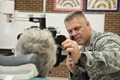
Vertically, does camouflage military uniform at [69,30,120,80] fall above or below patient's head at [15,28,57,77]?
below

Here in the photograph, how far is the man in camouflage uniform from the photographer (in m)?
1.26

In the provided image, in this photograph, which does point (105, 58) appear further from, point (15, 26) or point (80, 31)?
point (15, 26)

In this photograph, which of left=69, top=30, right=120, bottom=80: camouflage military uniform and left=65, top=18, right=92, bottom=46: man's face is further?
left=65, top=18, right=92, bottom=46: man's face

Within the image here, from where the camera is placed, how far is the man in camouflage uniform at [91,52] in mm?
1264

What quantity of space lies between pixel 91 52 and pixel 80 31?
0.62m

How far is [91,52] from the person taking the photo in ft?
4.38

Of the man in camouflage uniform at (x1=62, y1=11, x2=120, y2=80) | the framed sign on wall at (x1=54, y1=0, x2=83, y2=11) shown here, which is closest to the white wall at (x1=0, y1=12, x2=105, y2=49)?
the framed sign on wall at (x1=54, y1=0, x2=83, y2=11)

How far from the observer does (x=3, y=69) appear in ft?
2.90

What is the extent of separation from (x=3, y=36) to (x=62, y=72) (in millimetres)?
1905

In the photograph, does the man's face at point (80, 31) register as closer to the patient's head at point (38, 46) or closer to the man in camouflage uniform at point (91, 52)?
the man in camouflage uniform at point (91, 52)

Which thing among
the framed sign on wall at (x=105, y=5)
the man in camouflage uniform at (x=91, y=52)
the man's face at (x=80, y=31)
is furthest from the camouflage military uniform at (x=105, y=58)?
the framed sign on wall at (x=105, y=5)

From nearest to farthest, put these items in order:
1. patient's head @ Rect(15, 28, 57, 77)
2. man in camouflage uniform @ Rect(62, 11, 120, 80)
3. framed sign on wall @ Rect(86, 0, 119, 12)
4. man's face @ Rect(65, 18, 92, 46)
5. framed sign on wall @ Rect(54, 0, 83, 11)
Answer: patient's head @ Rect(15, 28, 57, 77), man in camouflage uniform @ Rect(62, 11, 120, 80), man's face @ Rect(65, 18, 92, 46), framed sign on wall @ Rect(86, 0, 119, 12), framed sign on wall @ Rect(54, 0, 83, 11)

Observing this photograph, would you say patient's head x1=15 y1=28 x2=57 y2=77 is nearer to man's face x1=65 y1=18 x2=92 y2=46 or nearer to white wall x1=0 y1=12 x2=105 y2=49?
man's face x1=65 y1=18 x2=92 y2=46

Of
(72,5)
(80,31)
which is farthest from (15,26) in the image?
(80,31)
